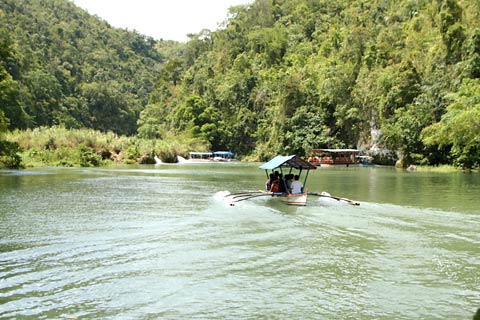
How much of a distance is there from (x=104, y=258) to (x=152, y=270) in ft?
5.02

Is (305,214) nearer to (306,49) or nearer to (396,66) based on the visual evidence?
(396,66)

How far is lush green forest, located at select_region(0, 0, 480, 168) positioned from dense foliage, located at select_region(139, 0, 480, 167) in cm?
20

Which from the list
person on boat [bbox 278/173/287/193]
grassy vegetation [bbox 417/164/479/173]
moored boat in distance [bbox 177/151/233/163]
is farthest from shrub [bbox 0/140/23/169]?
grassy vegetation [bbox 417/164/479/173]

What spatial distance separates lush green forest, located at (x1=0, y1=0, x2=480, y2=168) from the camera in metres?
51.7

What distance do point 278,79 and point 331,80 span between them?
55.0 ft

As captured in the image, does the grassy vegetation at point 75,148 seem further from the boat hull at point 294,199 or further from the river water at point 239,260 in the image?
the boat hull at point 294,199

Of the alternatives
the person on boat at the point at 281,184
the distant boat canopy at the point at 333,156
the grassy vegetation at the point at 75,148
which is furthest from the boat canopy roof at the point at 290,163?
the distant boat canopy at the point at 333,156

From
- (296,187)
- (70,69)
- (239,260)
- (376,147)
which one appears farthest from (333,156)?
(70,69)

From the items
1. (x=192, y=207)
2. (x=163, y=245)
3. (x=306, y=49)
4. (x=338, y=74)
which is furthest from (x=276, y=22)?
(x=163, y=245)

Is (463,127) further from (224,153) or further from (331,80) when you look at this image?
(224,153)

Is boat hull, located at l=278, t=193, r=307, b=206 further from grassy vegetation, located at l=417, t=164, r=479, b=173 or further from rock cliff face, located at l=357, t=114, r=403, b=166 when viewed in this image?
rock cliff face, located at l=357, t=114, r=403, b=166

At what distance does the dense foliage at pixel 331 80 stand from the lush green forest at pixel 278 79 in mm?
198

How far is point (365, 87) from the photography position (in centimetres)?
6425

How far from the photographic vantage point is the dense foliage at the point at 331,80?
Result: 51.5 metres
